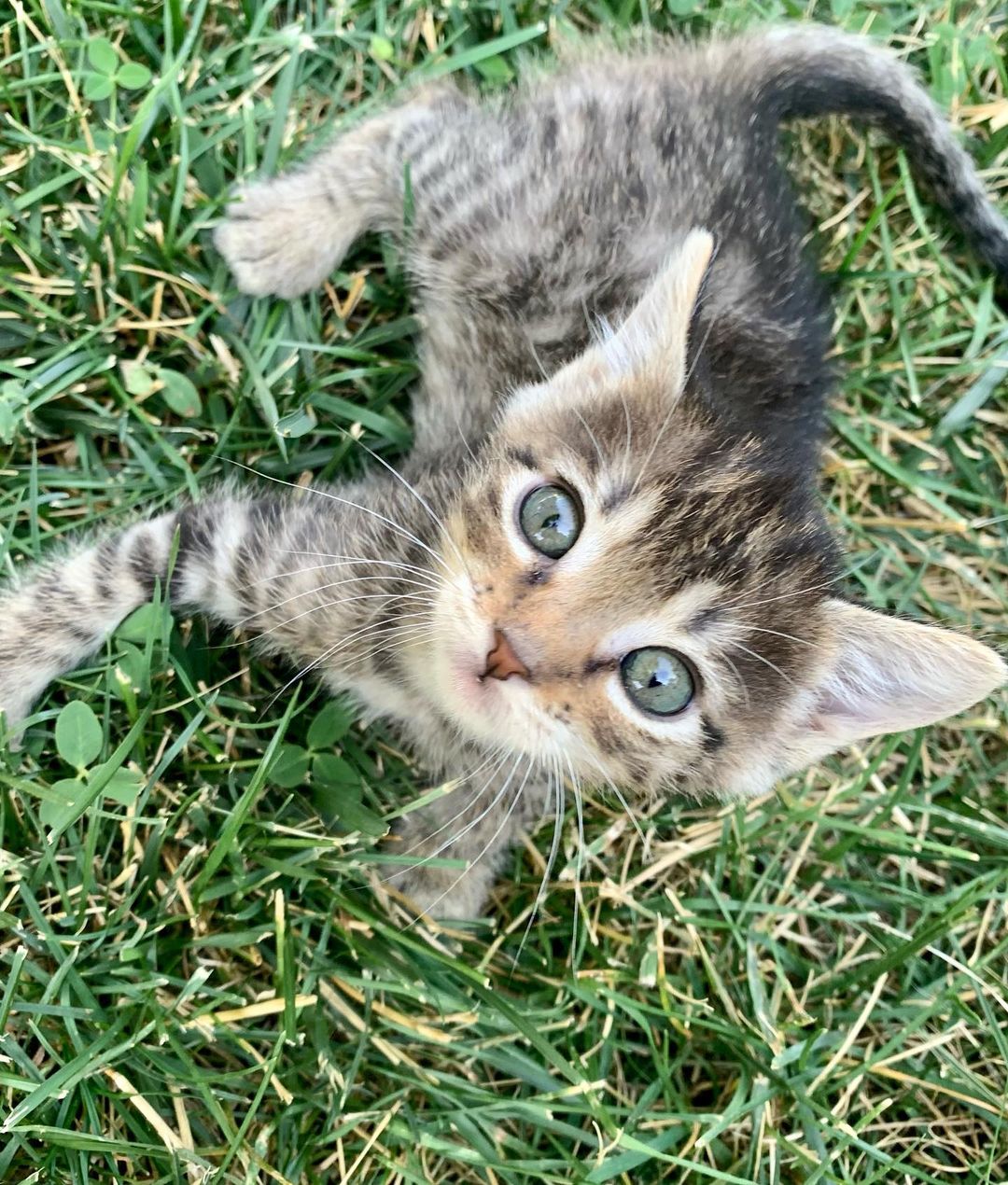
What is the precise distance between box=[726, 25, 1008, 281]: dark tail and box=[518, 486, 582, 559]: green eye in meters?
1.34

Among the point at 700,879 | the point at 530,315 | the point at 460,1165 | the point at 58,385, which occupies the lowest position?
the point at 460,1165

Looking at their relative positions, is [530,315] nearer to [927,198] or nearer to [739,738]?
[739,738]

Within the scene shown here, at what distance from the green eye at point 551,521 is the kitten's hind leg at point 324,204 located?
1.06m

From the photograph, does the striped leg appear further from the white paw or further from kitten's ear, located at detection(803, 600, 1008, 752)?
kitten's ear, located at detection(803, 600, 1008, 752)

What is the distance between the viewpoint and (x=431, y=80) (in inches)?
105

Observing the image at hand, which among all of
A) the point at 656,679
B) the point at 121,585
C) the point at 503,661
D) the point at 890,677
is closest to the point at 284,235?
the point at 121,585

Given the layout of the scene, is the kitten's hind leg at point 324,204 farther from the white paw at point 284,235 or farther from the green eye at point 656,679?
the green eye at point 656,679

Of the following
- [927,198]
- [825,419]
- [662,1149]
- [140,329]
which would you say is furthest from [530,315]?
[662,1149]

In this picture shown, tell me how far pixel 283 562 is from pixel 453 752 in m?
0.59

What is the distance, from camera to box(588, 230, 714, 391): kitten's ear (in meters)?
1.71

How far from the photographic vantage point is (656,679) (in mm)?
1771

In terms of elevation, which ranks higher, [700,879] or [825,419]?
[825,419]

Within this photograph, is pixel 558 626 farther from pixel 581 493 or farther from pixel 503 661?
pixel 581 493

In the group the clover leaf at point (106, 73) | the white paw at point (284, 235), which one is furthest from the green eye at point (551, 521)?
the clover leaf at point (106, 73)
